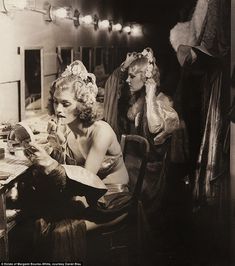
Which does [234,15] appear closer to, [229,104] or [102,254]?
[229,104]

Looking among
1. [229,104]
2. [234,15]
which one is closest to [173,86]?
[229,104]

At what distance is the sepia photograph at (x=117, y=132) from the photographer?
2.85 meters

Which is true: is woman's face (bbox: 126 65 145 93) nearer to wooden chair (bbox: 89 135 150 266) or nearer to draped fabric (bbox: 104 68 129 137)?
draped fabric (bbox: 104 68 129 137)

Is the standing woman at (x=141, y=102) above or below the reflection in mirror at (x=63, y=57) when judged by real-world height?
below

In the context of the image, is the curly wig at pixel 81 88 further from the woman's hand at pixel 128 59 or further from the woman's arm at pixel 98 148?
the woman's hand at pixel 128 59

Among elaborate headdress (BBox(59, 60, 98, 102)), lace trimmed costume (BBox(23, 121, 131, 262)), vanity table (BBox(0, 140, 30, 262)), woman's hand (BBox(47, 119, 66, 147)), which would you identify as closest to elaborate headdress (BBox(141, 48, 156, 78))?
elaborate headdress (BBox(59, 60, 98, 102))

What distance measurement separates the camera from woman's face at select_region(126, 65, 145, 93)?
300 cm

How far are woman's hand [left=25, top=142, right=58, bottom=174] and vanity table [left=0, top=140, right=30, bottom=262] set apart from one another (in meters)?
0.04

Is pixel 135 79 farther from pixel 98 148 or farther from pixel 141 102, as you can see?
pixel 98 148

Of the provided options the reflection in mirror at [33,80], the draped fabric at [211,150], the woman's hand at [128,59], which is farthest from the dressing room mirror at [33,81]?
the draped fabric at [211,150]

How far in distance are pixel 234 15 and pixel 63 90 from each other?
1243mm

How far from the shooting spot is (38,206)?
9.50 ft

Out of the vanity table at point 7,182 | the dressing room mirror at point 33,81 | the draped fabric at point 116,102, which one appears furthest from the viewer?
the draped fabric at point 116,102

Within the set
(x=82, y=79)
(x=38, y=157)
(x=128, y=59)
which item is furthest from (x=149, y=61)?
(x=38, y=157)
